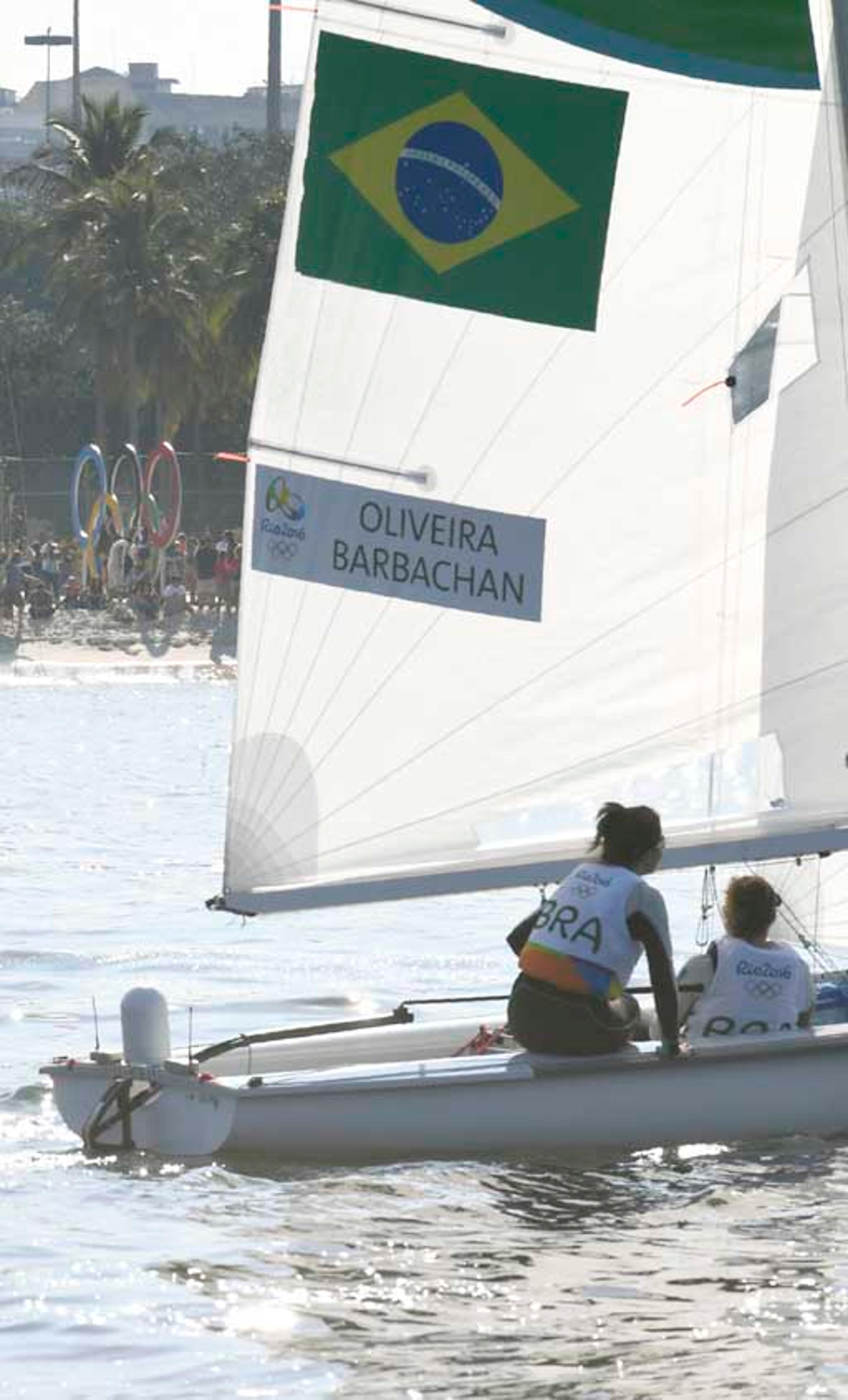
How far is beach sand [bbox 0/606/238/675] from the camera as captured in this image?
54750 millimetres

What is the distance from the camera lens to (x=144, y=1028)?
450 inches

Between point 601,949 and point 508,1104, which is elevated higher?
point 601,949

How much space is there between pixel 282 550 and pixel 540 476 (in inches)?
41.0

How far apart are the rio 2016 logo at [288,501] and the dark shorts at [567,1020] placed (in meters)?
2.00

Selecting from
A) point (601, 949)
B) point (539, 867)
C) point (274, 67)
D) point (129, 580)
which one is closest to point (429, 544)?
point (539, 867)

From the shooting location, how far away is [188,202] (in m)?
71.2

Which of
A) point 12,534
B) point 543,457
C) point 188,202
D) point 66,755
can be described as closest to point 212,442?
point 188,202

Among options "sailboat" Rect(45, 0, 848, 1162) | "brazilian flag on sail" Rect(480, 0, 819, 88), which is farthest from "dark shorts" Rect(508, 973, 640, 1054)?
"brazilian flag on sail" Rect(480, 0, 819, 88)

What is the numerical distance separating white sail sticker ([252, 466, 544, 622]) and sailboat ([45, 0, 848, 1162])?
1 cm

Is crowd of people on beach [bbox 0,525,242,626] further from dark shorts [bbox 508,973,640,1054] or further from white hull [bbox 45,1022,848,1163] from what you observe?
dark shorts [bbox 508,973,640,1054]

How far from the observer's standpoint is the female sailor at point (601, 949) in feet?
36.6

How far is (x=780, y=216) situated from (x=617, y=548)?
1418 millimetres

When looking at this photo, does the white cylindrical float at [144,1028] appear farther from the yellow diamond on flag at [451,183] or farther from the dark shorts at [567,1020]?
the yellow diamond on flag at [451,183]

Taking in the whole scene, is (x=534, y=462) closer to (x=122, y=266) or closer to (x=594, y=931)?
(x=594, y=931)
